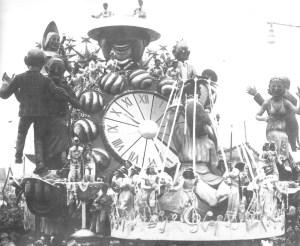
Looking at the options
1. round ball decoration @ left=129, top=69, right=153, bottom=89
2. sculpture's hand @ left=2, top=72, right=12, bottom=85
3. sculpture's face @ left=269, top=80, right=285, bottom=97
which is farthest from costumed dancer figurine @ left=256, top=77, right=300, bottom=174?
sculpture's hand @ left=2, top=72, right=12, bottom=85

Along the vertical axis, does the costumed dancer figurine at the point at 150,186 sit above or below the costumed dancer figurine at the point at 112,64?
below

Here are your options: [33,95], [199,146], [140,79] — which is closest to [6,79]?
[33,95]

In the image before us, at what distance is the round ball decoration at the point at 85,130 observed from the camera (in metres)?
5.26

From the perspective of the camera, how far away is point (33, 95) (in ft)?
17.0

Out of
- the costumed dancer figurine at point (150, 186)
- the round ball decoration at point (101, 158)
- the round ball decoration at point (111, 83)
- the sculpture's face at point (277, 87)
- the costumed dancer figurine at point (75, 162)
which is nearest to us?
the costumed dancer figurine at point (150, 186)

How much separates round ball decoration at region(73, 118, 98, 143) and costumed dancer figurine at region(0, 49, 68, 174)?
0.78 ft

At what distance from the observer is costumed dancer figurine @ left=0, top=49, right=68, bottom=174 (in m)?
5.19

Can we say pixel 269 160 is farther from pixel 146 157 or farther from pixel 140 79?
pixel 140 79

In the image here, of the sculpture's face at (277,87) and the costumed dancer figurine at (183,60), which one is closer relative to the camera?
the costumed dancer figurine at (183,60)

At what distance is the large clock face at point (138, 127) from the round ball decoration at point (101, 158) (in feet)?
0.29

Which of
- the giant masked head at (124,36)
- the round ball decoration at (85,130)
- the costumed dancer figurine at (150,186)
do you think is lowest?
the costumed dancer figurine at (150,186)

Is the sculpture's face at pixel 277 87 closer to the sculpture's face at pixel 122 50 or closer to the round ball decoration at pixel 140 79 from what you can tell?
the round ball decoration at pixel 140 79

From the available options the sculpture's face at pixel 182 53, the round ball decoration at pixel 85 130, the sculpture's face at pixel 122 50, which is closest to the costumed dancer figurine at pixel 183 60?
the sculpture's face at pixel 182 53

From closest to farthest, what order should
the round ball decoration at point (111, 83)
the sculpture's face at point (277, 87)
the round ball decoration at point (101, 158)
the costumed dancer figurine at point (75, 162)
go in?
the costumed dancer figurine at point (75, 162) → the round ball decoration at point (101, 158) → the round ball decoration at point (111, 83) → the sculpture's face at point (277, 87)
